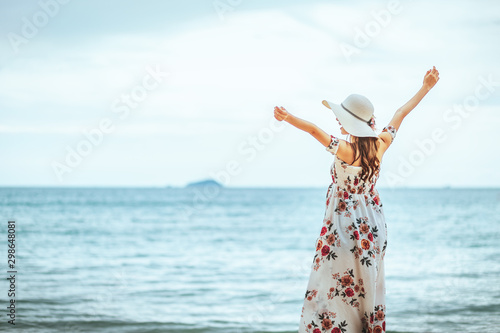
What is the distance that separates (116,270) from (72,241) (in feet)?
29.1

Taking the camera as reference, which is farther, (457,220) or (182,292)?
(457,220)

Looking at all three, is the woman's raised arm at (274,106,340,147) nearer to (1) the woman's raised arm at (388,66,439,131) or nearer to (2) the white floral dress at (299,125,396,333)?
(2) the white floral dress at (299,125,396,333)

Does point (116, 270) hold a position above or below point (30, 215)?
below

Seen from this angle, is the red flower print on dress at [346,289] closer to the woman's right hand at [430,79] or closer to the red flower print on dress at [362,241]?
the red flower print on dress at [362,241]

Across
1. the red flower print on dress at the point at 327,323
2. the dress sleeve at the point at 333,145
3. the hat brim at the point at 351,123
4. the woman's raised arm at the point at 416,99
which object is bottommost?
the red flower print on dress at the point at 327,323

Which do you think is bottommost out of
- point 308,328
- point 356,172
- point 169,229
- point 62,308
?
point 308,328

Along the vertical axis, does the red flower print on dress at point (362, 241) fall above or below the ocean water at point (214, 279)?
below

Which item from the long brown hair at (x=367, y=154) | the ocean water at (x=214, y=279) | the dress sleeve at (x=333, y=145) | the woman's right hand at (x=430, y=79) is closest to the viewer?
the dress sleeve at (x=333, y=145)

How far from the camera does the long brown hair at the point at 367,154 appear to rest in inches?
147

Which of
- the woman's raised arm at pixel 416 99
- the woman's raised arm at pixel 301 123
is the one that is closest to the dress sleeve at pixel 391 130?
the woman's raised arm at pixel 416 99

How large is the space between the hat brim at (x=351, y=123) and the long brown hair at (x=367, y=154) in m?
0.05

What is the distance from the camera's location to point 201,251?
20.3 m

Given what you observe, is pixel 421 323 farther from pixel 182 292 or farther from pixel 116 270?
pixel 116 270

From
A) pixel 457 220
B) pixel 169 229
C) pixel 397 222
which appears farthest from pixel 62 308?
pixel 457 220
